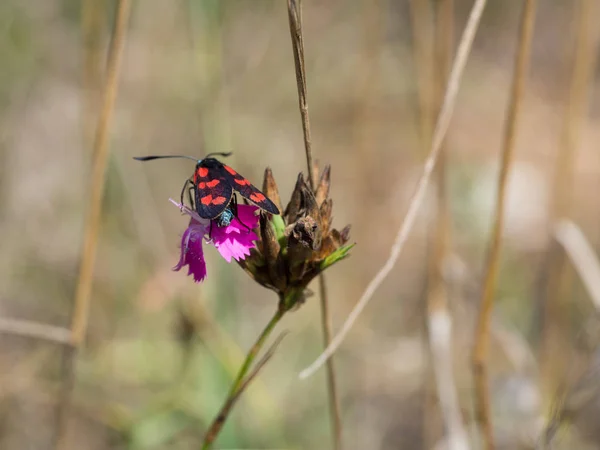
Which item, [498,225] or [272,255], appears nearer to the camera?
[272,255]

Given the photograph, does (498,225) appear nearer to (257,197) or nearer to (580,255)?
(257,197)

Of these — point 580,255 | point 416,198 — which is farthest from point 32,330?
point 580,255

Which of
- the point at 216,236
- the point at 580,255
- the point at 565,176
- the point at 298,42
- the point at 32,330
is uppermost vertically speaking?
the point at 298,42

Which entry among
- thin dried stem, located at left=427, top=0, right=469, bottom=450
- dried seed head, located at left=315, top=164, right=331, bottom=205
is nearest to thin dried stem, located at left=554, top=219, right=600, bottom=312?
thin dried stem, located at left=427, top=0, right=469, bottom=450

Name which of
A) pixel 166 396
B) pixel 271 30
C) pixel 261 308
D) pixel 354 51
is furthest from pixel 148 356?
pixel 354 51

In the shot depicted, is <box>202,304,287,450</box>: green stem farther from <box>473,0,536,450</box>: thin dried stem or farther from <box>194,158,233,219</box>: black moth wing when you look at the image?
<box>473,0,536,450</box>: thin dried stem

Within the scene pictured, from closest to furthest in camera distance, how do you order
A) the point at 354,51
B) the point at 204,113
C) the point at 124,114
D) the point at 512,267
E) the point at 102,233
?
the point at 204,113 < the point at 102,233 < the point at 512,267 < the point at 124,114 < the point at 354,51

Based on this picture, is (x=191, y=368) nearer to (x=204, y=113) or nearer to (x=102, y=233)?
(x=102, y=233)
